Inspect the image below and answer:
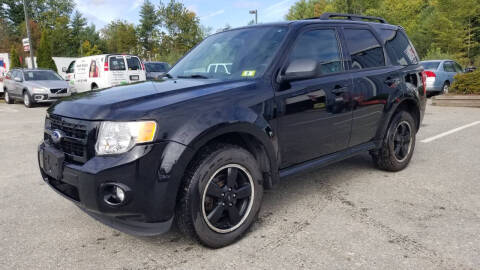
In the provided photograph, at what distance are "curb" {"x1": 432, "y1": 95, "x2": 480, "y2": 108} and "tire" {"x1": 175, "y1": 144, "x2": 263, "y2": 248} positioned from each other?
11.3 metres

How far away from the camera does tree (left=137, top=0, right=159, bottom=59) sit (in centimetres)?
5144

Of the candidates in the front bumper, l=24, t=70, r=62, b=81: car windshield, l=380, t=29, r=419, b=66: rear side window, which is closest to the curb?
l=380, t=29, r=419, b=66: rear side window

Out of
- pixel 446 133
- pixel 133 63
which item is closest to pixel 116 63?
pixel 133 63

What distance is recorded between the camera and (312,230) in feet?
9.95

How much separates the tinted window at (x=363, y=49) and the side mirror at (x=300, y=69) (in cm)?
100

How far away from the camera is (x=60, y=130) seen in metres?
2.72

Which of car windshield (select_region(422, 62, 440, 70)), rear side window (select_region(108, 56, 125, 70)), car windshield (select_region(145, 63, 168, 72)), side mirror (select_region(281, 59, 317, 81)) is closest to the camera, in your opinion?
side mirror (select_region(281, 59, 317, 81))

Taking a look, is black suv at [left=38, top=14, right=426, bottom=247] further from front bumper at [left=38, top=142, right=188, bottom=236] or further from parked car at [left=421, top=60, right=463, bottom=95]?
parked car at [left=421, top=60, right=463, bottom=95]

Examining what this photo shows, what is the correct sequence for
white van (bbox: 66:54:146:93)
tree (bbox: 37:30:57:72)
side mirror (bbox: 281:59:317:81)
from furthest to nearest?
1. tree (bbox: 37:30:57:72)
2. white van (bbox: 66:54:146:93)
3. side mirror (bbox: 281:59:317:81)

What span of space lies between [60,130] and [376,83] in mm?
3170

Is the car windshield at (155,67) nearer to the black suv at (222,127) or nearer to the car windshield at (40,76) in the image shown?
the car windshield at (40,76)

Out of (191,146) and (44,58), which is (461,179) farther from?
(44,58)

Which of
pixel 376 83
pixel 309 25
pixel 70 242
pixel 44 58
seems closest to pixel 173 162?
pixel 70 242

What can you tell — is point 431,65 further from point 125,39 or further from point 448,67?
point 125,39
